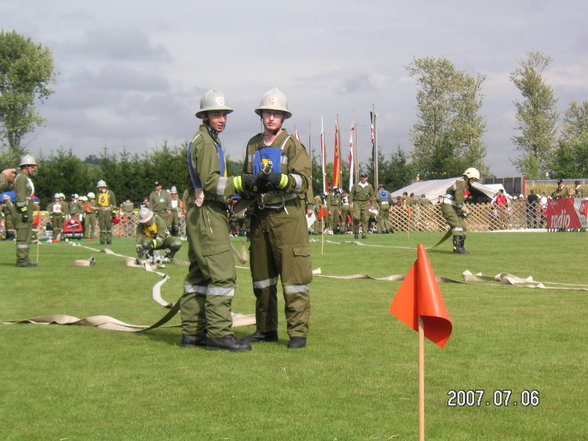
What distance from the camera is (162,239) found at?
18562 millimetres

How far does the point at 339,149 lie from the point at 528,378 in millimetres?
40891

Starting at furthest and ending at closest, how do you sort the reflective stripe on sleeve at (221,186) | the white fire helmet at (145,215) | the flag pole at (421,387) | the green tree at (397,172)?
the green tree at (397,172) → the white fire helmet at (145,215) → the reflective stripe on sleeve at (221,186) → the flag pole at (421,387)

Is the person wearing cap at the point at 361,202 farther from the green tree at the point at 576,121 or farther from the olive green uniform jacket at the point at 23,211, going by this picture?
the green tree at the point at 576,121

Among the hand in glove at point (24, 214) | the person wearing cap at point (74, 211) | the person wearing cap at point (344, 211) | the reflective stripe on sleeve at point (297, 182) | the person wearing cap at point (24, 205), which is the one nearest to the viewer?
the reflective stripe on sleeve at point (297, 182)

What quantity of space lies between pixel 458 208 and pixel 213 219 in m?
14.6

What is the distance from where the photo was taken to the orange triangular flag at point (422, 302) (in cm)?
419

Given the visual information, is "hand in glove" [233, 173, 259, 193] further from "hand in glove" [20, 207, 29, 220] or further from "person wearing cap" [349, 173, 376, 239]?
"person wearing cap" [349, 173, 376, 239]

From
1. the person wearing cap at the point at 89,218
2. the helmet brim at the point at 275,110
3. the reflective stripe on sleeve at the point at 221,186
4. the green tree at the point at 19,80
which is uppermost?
the green tree at the point at 19,80

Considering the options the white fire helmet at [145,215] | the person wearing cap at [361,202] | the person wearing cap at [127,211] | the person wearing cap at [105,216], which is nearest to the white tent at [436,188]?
the person wearing cap at [361,202]

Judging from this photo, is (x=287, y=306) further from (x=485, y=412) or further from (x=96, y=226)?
(x=96, y=226)

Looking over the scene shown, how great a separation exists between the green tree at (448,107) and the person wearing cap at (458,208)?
61.4 m

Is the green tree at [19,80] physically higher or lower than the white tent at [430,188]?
higher

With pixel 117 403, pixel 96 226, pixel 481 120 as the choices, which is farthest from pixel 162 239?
pixel 481 120

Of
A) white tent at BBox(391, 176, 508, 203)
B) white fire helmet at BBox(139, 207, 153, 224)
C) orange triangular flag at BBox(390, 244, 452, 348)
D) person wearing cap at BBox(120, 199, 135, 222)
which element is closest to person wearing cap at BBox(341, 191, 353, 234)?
white tent at BBox(391, 176, 508, 203)
